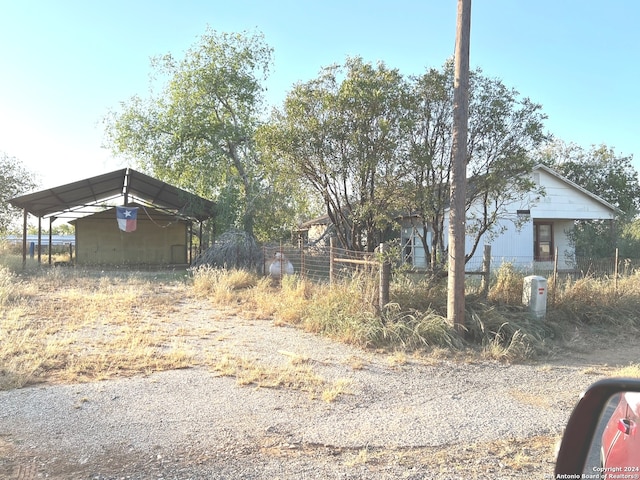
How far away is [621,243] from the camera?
65.4ft

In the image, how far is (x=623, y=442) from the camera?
1744 millimetres

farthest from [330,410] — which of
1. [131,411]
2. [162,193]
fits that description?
[162,193]

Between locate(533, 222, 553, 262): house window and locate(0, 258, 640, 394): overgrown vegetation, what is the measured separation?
12.4 meters

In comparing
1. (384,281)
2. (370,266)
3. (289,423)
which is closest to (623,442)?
(289,423)

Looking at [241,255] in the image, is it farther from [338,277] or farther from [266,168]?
[338,277]

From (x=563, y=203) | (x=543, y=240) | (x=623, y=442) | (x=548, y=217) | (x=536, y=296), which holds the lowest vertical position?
(x=536, y=296)

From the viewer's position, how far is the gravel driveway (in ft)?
12.0

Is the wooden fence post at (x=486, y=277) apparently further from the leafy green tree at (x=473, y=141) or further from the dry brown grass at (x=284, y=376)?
the dry brown grass at (x=284, y=376)

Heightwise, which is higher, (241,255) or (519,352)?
(241,255)

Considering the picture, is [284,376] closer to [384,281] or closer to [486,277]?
[384,281]

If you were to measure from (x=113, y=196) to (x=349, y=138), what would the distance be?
69.7 ft

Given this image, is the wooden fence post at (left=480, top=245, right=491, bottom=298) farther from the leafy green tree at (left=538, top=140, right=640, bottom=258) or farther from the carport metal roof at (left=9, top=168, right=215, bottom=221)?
the leafy green tree at (left=538, top=140, right=640, bottom=258)

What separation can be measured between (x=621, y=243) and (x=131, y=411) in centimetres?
2138

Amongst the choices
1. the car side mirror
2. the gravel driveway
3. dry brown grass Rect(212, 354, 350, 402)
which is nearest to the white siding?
the gravel driveway
